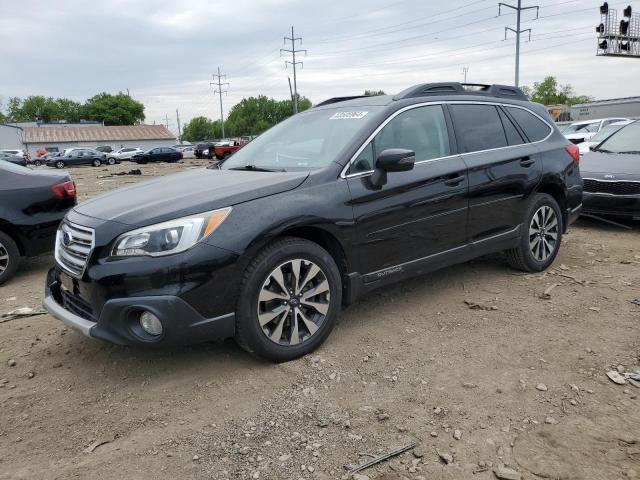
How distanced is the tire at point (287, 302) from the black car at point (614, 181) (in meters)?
5.12

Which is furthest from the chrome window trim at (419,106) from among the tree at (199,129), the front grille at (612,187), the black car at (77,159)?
the tree at (199,129)

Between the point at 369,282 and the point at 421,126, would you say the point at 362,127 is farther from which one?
the point at 369,282

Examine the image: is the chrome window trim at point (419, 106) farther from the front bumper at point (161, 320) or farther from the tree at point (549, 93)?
the tree at point (549, 93)

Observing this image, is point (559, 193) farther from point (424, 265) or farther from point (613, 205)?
point (613, 205)

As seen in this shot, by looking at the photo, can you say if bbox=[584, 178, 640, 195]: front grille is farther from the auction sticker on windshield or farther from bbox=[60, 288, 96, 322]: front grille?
bbox=[60, 288, 96, 322]: front grille

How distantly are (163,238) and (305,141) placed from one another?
159 centimetres

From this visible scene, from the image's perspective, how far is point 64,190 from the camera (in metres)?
5.80

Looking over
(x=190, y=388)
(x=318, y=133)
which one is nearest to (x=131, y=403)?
(x=190, y=388)

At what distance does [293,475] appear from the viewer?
2.39 m

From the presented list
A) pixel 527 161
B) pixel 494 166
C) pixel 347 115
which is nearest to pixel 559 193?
pixel 527 161

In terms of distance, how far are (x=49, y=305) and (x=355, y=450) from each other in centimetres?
226

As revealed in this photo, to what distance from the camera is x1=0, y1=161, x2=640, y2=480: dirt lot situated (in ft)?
8.13

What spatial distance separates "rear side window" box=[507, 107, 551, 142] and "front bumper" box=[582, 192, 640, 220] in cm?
235

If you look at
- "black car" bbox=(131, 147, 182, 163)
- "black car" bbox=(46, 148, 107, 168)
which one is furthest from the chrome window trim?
"black car" bbox=(46, 148, 107, 168)
